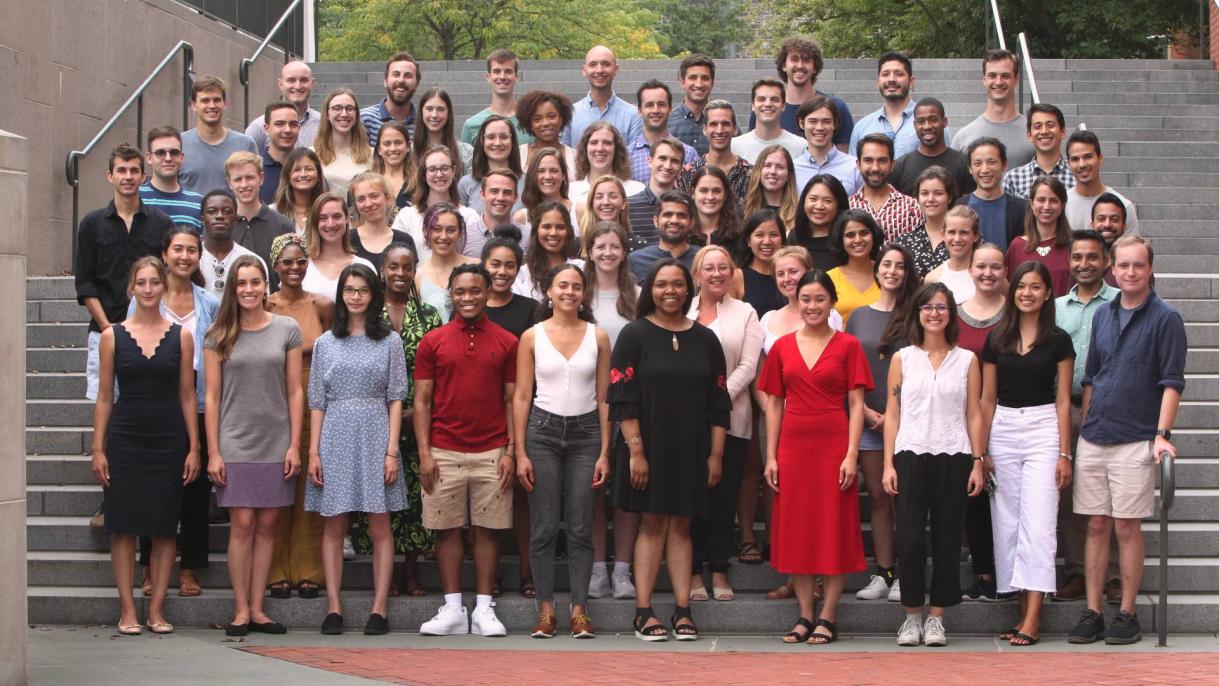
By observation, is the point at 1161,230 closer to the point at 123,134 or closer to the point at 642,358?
the point at 642,358

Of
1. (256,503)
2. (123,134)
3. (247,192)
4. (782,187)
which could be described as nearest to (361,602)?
(256,503)

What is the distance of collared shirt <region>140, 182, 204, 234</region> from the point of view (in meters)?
10.8

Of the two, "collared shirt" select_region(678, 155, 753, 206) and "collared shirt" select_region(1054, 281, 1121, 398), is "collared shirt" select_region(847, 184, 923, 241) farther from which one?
"collared shirt" select_region(1054, 281, 1121, 398)

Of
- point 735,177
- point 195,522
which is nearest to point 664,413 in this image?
point 735,177

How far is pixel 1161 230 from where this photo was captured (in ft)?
47.9

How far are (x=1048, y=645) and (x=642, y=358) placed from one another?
2685 millimetres

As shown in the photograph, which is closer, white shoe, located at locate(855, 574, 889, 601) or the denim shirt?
white shoe, located at locate(855, 574, 889, 601)

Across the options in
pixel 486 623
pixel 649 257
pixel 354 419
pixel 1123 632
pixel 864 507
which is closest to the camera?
pixel 1123 632

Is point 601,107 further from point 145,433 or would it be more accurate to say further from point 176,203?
point 145,433

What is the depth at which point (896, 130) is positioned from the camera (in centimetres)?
1237

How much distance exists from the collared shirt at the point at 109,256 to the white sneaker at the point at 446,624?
281cm

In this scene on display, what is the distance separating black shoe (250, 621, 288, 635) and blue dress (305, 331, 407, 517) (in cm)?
67

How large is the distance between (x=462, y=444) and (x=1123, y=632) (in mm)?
3729

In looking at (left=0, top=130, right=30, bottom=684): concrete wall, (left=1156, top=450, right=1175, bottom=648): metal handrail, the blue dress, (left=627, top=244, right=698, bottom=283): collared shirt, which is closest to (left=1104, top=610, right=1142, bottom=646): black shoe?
(left=1156, top=450, right=1175, bottom=648): metal handrail
